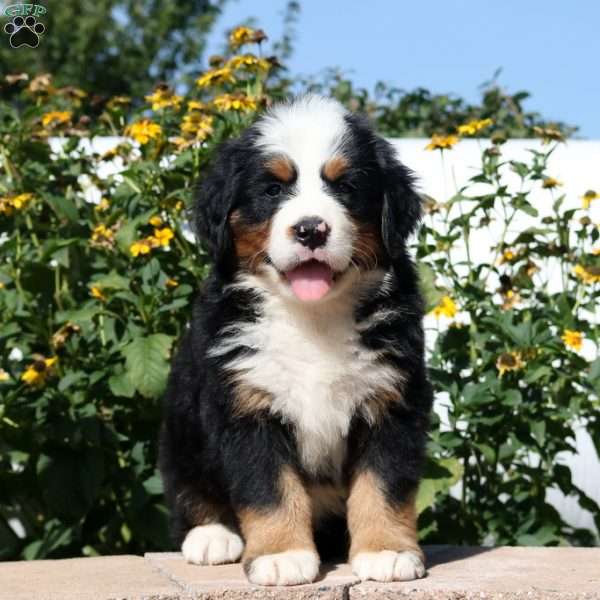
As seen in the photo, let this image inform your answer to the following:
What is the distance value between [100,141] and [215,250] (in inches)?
101

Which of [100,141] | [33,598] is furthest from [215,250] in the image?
[100,141]

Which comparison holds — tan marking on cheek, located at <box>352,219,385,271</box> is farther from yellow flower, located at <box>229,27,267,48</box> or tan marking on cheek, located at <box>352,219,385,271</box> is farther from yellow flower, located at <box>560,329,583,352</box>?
yellow flower, located at <box>229,27,267,48</box>

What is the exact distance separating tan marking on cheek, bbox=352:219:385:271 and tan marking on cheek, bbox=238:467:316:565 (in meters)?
0.70

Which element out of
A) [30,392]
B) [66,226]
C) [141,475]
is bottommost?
[141,475]

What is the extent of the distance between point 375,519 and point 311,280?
0.76 meters

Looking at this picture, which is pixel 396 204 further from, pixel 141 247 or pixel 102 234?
pixel 102 234

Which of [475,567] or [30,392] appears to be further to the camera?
[30,392]

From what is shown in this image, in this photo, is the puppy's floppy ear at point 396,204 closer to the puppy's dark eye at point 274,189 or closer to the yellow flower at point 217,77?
the puppy's dark eye at point 274,189

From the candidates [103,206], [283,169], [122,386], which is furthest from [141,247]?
[283,169]

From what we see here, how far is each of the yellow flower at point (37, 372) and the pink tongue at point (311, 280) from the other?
1441 mm

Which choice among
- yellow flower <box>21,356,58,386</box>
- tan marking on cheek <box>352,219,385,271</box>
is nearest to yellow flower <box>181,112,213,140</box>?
yellow flower <box>21,356,58,386</box>

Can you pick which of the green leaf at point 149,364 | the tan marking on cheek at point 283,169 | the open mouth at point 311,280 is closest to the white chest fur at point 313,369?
the open mouth at point 311,280

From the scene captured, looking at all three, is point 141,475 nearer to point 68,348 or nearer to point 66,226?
point 68,348

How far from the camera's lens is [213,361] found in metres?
3.79
